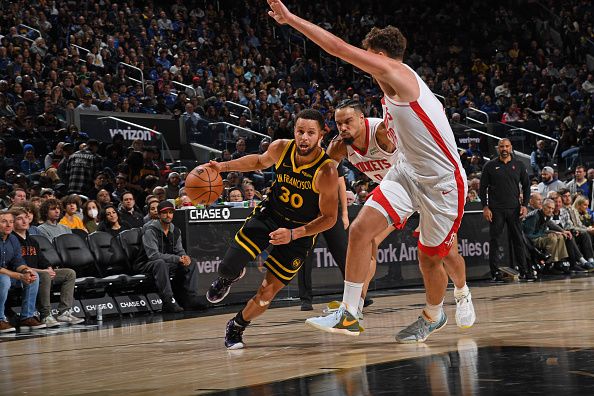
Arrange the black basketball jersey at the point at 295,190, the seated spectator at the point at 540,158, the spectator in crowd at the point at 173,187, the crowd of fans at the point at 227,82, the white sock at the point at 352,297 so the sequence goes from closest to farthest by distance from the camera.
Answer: the white sock at the point at 352,297 < the black basketball jersey at the point at 295,190 < the spectator in crowd at the point at 173,187 < the crowd of fans at the point at 227,82 < the seated spectator at the point at 540,158

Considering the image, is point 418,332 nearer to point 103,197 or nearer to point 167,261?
point 167,261

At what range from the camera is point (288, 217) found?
6.69 metres

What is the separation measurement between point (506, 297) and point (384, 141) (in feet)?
13.1

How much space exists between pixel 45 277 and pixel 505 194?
673cm

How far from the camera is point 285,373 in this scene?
16.7 ft

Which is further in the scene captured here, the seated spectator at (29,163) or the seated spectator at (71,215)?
the seated spectator at (29,163)

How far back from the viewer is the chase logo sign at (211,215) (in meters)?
11.3

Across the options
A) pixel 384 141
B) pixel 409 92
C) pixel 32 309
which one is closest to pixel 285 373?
pixel 409 92

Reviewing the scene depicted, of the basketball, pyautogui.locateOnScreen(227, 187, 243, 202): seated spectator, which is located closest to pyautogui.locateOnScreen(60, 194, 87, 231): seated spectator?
pyautogui.locateOnScreen(227, 187, 243, 202): seated spectator

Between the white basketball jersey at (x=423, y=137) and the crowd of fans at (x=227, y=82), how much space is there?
18.9ft

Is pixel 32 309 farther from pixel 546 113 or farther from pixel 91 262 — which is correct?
pixel 546 113

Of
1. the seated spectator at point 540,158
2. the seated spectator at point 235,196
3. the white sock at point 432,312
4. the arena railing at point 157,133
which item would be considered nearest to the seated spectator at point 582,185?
the seated spectator at point 540,158

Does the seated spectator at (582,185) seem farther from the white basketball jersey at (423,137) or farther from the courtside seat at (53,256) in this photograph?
the white basketball jersey at (423,137)

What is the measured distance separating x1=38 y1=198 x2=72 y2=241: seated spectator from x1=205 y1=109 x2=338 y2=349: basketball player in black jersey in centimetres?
466
